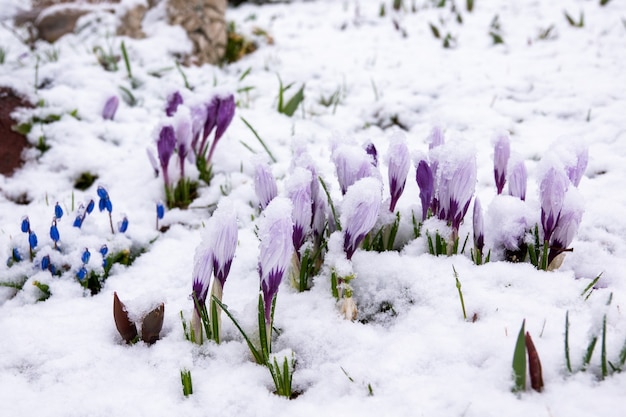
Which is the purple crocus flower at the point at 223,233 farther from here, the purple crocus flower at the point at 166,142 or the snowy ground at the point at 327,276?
the purple crocus flower at the point at 166,142

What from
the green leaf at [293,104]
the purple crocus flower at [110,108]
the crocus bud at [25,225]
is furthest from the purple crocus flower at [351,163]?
the purple crocus flower at [110,108]

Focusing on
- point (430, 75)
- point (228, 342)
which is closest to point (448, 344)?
point (228, 342)

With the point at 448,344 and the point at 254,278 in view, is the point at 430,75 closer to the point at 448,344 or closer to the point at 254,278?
the point at 254,278

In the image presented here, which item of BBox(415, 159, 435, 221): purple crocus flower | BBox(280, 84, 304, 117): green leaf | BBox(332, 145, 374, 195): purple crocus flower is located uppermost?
BBox(332, 145, 374, 195): purple crocus flower

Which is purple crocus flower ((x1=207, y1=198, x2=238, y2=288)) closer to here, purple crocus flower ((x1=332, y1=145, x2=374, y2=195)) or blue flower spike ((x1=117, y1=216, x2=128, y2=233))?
purple crocus flower ((x1=332, y1=145, x2=374, y2=195))

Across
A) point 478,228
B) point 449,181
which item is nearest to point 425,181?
point 449,181

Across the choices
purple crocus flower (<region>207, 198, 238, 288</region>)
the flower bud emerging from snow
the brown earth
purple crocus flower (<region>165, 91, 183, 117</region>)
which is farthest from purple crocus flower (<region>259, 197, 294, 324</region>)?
the brown earth
